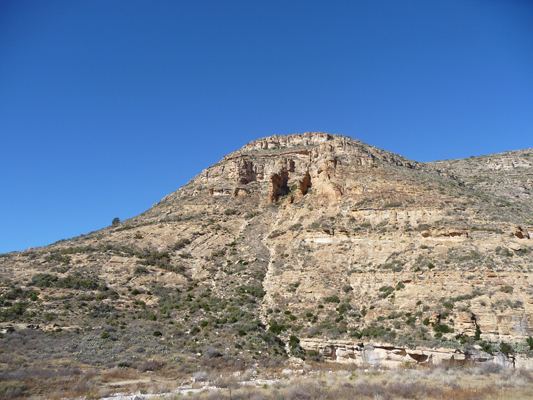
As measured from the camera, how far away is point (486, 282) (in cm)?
2853

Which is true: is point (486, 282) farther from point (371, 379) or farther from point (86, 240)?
point (86, 240)

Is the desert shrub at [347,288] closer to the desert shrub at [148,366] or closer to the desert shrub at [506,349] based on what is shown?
the desert shrub at [506,349]

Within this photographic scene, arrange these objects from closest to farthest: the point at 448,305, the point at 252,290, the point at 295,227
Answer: the point at 448,305
the point at 252,290
the point at 295,227

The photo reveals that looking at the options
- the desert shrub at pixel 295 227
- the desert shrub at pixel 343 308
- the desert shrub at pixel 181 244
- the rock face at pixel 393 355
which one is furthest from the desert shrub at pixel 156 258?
the desert shrub at pixel 343 308

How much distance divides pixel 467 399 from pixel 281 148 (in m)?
68.6

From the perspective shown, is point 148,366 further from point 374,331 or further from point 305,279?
point 305,279

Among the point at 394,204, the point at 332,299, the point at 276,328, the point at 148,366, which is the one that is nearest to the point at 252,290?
the point at 276,328

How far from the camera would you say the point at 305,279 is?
123 feet

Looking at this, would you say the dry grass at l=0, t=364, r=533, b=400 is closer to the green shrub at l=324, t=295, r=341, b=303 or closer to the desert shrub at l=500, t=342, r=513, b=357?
the desert shrub at l=500, t=342, r=513, b=357

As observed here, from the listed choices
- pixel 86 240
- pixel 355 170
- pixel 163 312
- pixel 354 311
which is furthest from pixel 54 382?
pixel 355 170

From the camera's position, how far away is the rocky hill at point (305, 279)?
86.6ft

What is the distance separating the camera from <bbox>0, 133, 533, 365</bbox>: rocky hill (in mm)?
26391

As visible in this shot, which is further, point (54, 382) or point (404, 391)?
point (54, 382)

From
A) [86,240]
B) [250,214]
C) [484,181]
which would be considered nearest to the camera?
[86,240]
